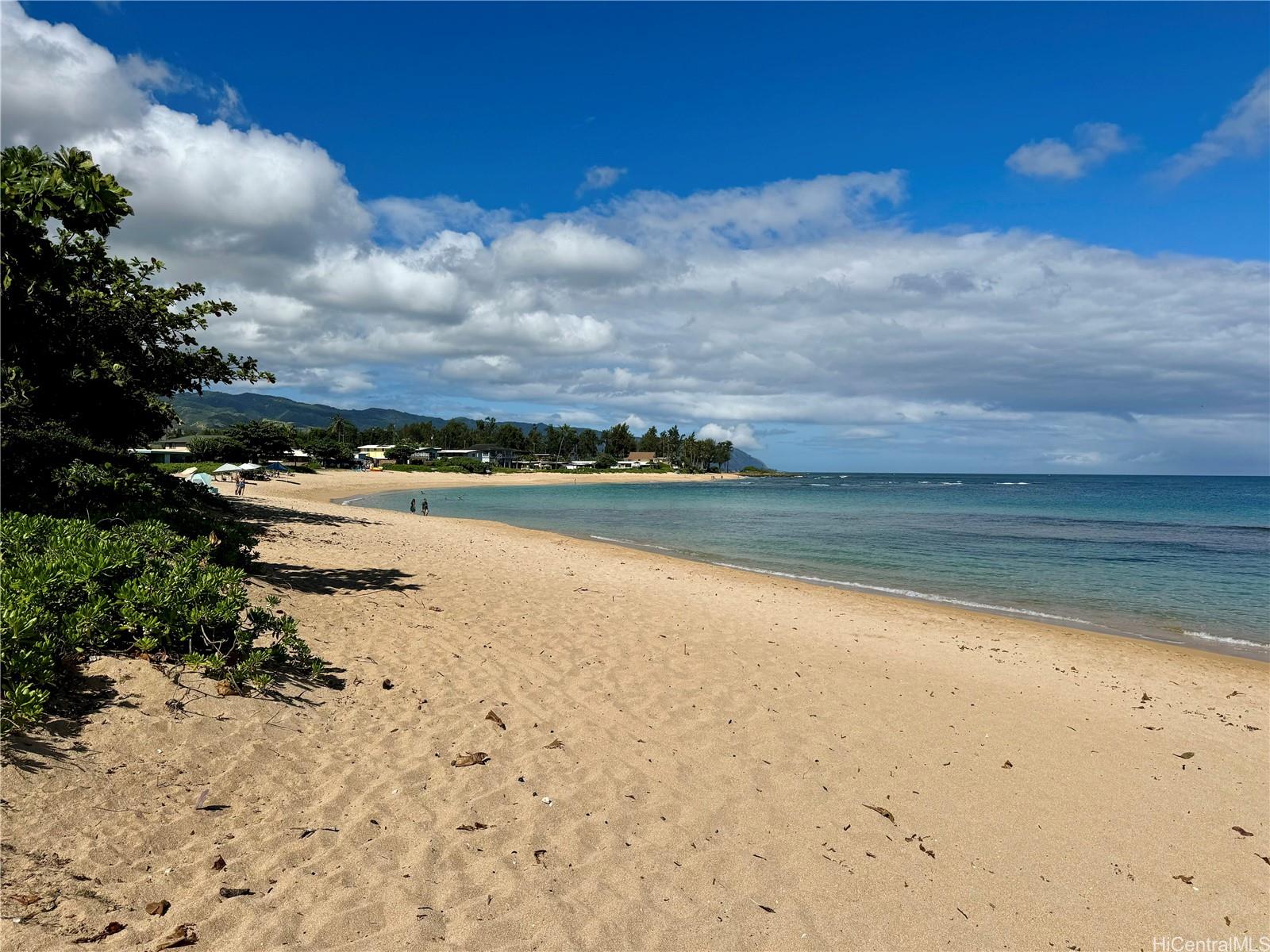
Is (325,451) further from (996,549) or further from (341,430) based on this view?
(996,549)

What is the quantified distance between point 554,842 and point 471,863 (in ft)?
2.02

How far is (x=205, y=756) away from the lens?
4.73m

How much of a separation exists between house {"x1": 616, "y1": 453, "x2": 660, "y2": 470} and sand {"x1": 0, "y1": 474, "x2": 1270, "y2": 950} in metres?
164

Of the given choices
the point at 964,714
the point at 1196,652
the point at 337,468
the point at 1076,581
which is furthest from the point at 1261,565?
the point at 337,468

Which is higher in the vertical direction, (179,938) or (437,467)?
(179,938)

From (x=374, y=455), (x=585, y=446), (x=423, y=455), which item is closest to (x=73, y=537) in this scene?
(x=423, y=455)

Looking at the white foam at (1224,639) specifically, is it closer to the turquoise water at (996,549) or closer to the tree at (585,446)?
the turquoise water at (996,549)

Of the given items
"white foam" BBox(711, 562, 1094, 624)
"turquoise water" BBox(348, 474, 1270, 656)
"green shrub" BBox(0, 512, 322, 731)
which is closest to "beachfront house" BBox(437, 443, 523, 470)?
"turquoise water" BBox(348, 474, 1270, 656)

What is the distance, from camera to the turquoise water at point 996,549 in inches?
702

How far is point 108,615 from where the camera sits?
18.1 feet

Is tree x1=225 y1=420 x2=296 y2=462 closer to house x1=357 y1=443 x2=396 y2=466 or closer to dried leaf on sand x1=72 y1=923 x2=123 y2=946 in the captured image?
house x1=357 y1=443 x2=396 y2=466

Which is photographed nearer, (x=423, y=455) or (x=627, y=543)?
(x=627, y=543)

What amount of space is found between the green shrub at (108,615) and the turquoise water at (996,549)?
55.6 feet

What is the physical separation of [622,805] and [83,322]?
14.9m
